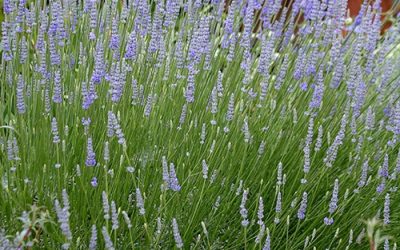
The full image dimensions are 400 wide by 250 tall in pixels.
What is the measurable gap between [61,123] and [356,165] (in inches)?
46.8

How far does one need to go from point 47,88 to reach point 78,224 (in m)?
0.62

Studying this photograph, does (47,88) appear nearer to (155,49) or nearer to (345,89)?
(155,49)

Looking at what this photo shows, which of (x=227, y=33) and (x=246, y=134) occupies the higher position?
(x=227, y=33)

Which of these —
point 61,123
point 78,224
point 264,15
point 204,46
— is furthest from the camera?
point 264,15

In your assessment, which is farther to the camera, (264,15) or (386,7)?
(386,7)

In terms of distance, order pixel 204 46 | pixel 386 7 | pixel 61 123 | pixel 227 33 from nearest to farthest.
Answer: pixel 61 123
pixel 204 46
pixel 227 33
pixel 386 7

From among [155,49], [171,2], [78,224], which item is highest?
[171,2]

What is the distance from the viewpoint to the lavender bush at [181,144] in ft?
8.42

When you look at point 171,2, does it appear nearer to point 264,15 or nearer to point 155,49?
point 155,49

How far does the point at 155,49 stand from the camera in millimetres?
2912

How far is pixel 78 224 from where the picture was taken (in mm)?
2600

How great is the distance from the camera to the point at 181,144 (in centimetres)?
278

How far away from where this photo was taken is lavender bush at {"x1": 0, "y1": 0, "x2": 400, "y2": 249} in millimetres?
2566

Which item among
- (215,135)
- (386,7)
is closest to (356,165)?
(215,135)
